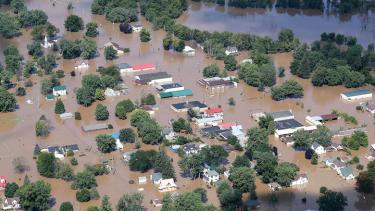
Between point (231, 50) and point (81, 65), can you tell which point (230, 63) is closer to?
point (231, 50)

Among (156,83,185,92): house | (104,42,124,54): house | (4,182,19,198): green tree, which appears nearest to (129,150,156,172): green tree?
(4,182,19,198): green tree

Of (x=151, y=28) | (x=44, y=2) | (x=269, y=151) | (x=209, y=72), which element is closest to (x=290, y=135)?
(x=269, y=151)

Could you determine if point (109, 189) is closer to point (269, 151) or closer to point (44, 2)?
point (269, 151)

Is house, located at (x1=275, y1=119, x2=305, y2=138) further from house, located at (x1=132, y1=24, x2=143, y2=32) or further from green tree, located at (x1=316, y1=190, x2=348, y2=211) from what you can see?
house, located at (x1=132, y1=24, x2=143, y2=32)

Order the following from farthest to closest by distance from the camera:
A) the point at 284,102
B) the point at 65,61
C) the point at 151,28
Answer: the point at 151,28, the point at 65,61, the point at 284,102

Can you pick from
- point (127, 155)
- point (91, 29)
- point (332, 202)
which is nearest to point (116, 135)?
point (127, 155)

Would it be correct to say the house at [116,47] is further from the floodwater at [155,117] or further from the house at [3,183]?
the house at [3,183]
